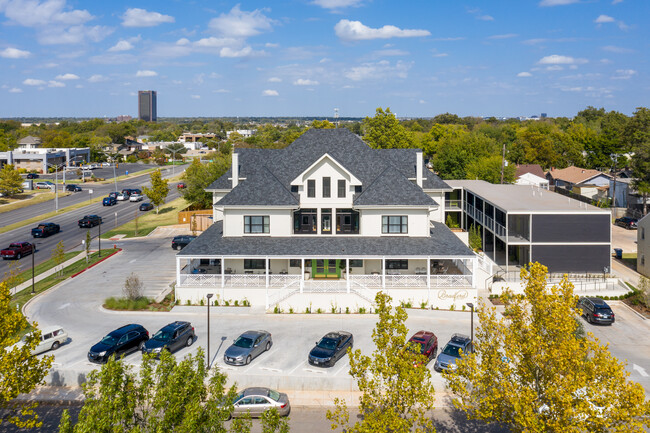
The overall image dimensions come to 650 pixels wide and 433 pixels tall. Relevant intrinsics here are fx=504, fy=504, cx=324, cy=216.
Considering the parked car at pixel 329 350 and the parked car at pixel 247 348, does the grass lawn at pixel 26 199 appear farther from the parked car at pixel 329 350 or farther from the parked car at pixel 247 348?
the parked car at pixel 329 350

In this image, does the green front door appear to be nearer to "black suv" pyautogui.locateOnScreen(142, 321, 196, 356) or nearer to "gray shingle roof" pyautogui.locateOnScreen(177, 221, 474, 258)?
"gray shingle roof" pyautogui.locateOnScreen(177, 221, 474, 258)

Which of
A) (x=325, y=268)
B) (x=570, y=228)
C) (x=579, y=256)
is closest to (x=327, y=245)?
(x=325, y=268)

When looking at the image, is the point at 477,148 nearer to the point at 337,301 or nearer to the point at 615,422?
the point at 337,301

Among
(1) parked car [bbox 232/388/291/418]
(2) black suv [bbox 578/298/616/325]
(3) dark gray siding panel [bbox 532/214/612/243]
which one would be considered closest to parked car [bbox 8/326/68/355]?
(1) parked car [bbox 232/388/291/418]

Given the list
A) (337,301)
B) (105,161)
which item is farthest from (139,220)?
(105,161)

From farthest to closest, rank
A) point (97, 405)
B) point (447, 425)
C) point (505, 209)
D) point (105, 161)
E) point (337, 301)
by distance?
point (105, 161), point (505, 209), point (337, 301), point (447, 425), point (97, 405)

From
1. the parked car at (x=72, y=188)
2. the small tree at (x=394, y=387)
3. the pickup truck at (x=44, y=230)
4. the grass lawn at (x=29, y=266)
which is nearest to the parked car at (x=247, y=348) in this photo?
the small tree at (x=394, y=387)

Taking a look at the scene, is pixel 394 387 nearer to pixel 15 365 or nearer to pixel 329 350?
pixel 329 350
